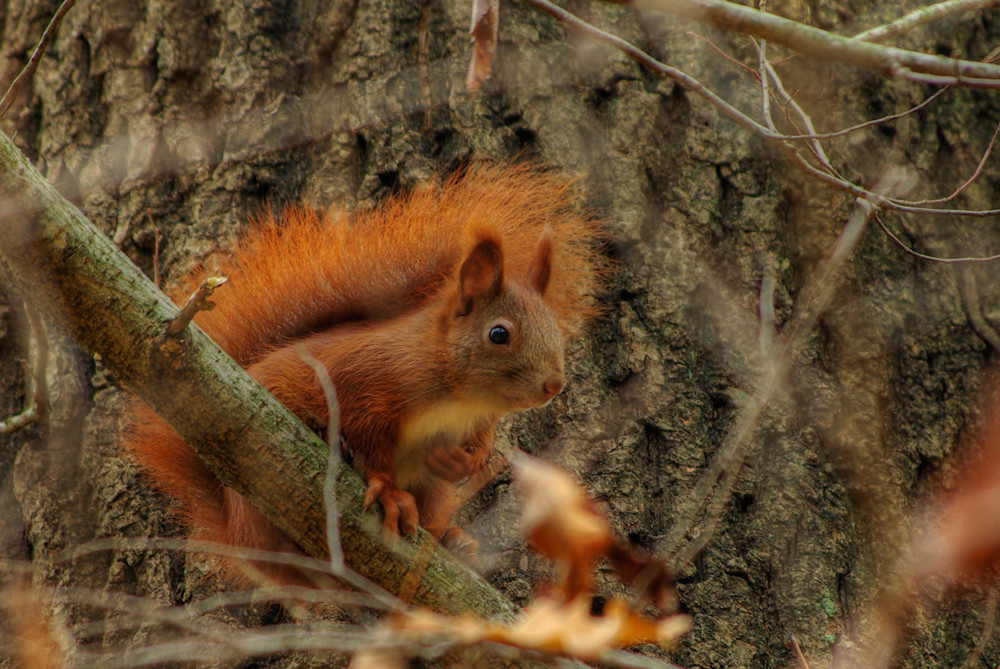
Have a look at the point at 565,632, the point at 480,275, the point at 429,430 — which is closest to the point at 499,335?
the point at 480,275

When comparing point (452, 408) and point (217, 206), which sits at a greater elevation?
point (217, 206)

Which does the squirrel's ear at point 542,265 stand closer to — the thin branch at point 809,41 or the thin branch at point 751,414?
the thin branch at point 751,414

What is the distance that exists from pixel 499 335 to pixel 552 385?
0.16 m

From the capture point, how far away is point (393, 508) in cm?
134

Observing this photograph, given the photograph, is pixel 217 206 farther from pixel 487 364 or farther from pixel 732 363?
pixel 732 363

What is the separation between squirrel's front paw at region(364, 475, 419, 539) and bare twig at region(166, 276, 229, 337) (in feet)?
1.26

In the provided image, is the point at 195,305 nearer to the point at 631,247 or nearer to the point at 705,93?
the point at 705,93

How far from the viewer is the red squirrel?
1.56 meters

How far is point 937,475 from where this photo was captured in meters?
1.63

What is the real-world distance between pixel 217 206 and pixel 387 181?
35 centimetres

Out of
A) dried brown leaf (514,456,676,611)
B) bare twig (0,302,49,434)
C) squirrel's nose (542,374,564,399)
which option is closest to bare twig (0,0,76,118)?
bare twig (0,302,49,434)

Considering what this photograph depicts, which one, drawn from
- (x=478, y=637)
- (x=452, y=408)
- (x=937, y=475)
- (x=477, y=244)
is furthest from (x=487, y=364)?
(x=478, y=637)

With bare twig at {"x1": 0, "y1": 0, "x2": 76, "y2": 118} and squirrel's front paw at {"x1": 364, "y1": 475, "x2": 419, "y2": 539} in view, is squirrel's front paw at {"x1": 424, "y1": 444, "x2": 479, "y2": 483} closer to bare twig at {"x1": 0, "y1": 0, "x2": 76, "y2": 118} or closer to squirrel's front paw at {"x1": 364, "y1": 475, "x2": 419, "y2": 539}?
squirrel's front paw at {"x1": 364, "y1": 475, "x2": 419, "y2": 539}

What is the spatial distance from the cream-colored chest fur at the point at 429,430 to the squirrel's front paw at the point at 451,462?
2 centimetres
